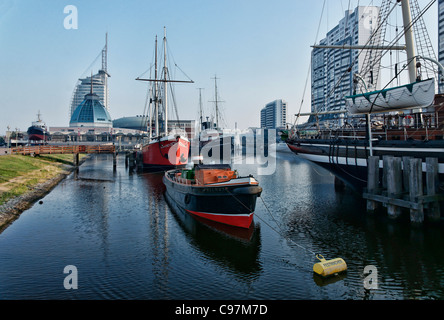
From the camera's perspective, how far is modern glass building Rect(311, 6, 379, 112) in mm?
133500

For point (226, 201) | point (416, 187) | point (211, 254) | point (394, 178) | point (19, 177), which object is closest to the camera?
point (211, 254)

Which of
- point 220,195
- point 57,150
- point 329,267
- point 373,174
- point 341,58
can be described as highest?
point 341,58

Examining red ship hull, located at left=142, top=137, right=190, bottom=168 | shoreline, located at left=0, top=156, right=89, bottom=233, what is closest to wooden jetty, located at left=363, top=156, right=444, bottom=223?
shoreline, located at left=0, top=156, right=89, bottom=233

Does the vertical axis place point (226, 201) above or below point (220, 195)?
below

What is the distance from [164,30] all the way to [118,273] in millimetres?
43932

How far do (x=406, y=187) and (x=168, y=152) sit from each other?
34.4m

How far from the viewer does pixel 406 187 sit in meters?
18.6

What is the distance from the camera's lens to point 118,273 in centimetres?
1241

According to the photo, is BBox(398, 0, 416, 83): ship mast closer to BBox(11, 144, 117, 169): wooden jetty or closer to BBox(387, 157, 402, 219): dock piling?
BBox(387, 157, 402, 219): dock piling

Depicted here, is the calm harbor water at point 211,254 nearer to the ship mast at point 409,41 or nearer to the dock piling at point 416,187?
the dock piling at point 416,187

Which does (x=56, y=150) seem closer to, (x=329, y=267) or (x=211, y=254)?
(x=211, y=254)

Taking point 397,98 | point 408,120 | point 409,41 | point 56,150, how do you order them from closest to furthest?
point 397,98 < point 409,41 < point 408,120 < point 56,150

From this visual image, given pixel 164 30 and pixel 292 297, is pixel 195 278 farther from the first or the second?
pixel 164 30

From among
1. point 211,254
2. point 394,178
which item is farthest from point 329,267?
point 394,178
